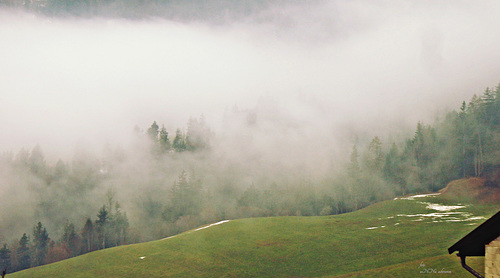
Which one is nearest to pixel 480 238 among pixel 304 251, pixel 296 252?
pixel 304 251

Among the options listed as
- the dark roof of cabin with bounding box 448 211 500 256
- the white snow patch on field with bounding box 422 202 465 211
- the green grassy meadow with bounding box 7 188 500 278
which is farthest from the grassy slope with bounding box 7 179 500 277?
the dark roof of cabin with bounding box 448 211 500 256

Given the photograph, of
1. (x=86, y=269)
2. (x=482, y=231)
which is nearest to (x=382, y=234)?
(x=86, y=269)

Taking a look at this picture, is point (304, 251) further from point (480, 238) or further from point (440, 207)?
point (480, 238)

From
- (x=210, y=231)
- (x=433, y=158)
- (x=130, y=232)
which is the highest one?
(x=433, y=158)

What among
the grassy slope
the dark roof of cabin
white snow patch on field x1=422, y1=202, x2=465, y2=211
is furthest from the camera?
white snow patch on field x1=422, y1=202, x2=465, y2=211

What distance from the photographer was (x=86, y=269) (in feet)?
300

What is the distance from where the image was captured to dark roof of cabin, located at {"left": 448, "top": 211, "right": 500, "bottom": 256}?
393 inches

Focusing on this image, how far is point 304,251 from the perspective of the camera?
292 ft

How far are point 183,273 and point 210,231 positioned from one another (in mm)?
32565

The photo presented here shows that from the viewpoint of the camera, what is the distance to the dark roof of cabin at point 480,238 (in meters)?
9.98

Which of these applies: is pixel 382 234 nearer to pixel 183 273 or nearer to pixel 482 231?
pixel 183 273

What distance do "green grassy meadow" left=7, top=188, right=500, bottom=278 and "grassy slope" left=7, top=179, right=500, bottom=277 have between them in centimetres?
17

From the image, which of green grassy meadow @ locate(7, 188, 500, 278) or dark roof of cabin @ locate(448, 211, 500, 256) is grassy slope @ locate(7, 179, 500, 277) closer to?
green grassy meadow @ locate(7, 188, 500, 278)

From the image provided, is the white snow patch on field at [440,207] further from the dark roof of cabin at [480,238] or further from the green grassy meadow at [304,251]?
the dark roof of cabin at [480,238]
